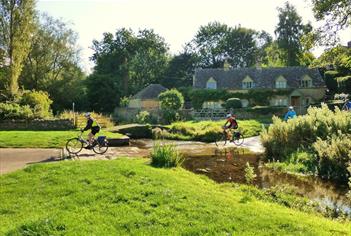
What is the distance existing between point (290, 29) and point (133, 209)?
65.4 m

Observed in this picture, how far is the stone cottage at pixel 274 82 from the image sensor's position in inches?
2254

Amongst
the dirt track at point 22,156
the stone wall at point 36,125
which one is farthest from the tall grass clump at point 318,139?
the stone wall at point 36,125

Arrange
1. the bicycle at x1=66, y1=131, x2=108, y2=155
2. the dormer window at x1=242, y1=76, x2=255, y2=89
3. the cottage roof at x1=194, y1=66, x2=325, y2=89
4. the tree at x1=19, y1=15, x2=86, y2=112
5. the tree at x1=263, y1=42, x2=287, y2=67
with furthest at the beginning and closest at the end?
the tree at x1=263, y1=42, x2=287, y2=67, the dormer window at x1=242, y1=76, x2=255, y2=89, the cottage roof at x1=194, y1=66, x2=325, y2=89, the tree at x1=19, y1=15, x2=86, y2=112, the bicycle at x1=66, y1=131, x2=108, y2=155

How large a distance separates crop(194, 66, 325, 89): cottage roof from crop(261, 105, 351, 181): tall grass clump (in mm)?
42124

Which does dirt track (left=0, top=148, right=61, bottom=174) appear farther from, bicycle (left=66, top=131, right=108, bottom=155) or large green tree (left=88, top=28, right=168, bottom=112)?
large green tree (left=88, top=28, right=168, bottom=112)

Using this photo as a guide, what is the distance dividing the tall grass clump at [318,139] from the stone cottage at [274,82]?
40259 mm

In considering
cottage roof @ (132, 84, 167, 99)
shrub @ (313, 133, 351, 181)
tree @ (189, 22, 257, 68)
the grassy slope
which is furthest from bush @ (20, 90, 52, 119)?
tree @ (189, 22, 257, 68)

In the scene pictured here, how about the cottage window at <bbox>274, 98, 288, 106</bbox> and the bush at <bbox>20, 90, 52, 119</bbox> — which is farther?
the cottage window at <bbox>274, 98, 288, 106</bbox>

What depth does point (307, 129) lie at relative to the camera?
661 inches

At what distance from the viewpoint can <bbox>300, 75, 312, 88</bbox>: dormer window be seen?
57.6 meters

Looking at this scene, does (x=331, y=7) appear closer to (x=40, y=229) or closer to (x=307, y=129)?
(x=307, y=129)

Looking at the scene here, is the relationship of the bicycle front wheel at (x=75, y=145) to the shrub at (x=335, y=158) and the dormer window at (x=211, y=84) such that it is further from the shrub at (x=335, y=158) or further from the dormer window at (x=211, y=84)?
the dormer window at (x=211, y=84)

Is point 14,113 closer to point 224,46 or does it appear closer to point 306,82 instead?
point 306,82

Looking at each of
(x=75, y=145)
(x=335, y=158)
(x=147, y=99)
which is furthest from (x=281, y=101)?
(x=335, y=158)
